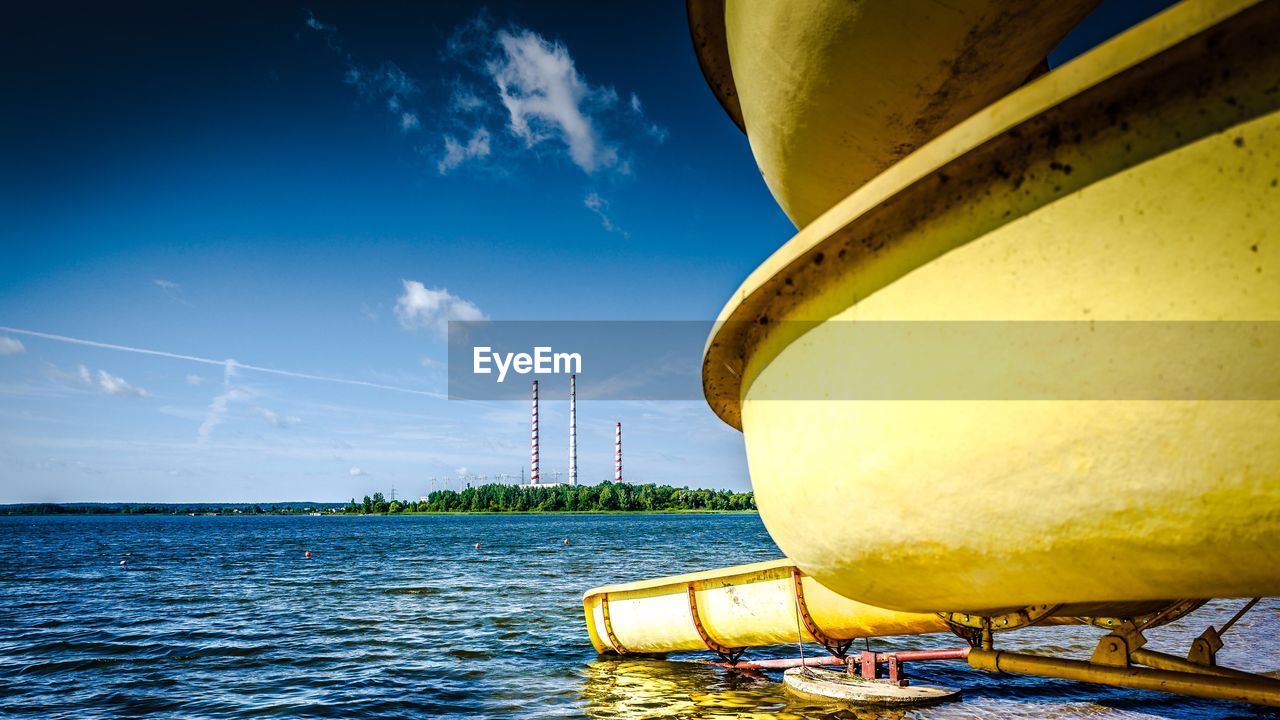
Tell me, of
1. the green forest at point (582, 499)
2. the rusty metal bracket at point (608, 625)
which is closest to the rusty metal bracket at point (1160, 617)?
the rusty metal bracket at point (608, 625)

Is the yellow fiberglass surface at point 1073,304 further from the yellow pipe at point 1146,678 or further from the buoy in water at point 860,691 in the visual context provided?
the buoy in water at point 860,691

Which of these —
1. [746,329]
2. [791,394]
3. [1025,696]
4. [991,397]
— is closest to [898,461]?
[991,397]

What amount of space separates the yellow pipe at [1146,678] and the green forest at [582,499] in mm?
123330

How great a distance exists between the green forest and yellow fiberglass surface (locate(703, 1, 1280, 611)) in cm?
12583

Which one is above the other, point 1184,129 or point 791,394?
point 1184,129

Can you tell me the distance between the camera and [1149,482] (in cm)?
139

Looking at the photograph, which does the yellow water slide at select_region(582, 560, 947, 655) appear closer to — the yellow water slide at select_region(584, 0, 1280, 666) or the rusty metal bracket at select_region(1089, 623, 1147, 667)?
the rusty metal bracket at select_region(1089, 623, 1147, 667)

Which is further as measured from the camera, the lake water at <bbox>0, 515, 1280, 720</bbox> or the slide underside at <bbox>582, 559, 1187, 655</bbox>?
the lake water at <bbox>0, 515, 1280, 720</bbox>

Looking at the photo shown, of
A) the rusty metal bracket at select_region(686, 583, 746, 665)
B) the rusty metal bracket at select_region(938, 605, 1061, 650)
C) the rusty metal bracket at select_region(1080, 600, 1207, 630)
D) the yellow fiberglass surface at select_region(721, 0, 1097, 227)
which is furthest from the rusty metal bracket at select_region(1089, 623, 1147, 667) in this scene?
the rusty metal bracket at select_region(686, 583, 746, 665)

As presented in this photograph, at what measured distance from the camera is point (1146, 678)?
407cm

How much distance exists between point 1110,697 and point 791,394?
10.5 metres

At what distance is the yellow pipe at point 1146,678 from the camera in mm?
3891

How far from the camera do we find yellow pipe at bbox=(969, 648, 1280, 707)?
12.8 feet

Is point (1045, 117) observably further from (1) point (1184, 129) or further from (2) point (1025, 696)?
(2) point (1025, 696)
